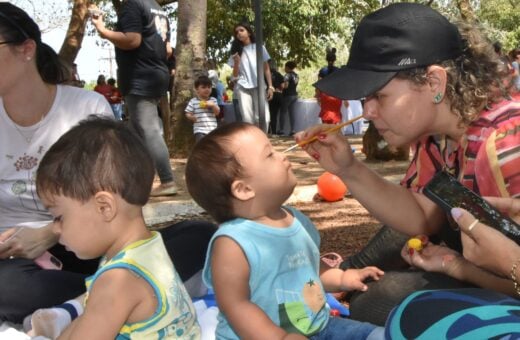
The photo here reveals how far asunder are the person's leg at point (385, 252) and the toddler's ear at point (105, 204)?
1.30m

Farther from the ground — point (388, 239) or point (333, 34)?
point (388, 239)

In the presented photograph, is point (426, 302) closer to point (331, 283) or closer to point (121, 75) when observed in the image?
point (331, 283)

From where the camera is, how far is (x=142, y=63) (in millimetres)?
4617

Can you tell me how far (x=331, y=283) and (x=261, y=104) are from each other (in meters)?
4.95

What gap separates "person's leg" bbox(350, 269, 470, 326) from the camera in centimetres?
188

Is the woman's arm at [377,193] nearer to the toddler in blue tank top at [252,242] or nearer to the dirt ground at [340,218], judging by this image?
the toddler in blue tank top at [252,242]

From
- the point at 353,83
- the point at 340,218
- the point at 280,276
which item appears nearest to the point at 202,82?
the point at 340,218

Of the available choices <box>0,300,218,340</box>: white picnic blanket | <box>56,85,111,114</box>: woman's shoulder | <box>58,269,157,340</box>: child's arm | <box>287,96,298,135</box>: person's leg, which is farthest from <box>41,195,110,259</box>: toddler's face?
<box>287,96,298,135</box>: person's leg

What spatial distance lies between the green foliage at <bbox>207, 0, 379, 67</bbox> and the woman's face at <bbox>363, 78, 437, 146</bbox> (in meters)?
17.9

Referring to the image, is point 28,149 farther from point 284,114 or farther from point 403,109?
point 284,114

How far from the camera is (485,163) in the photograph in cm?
161

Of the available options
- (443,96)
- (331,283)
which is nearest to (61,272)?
(331,283)

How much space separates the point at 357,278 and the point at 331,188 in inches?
107

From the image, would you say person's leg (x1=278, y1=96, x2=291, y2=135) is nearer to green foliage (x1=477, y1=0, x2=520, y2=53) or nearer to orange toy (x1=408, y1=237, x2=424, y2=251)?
orange toy (x1=408, y1=237, x2=424, y2=251)
